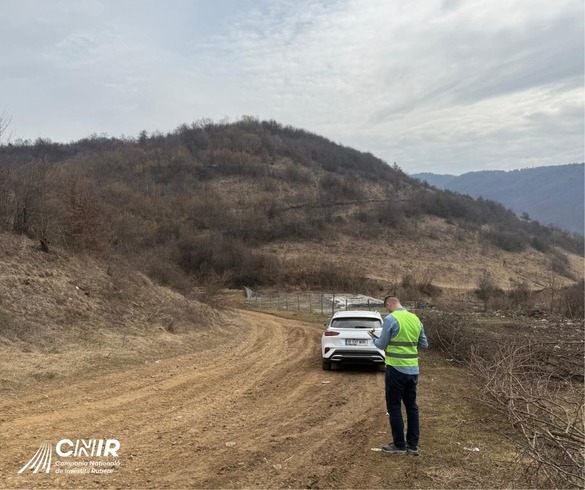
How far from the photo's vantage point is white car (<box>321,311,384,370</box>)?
40.2 feet

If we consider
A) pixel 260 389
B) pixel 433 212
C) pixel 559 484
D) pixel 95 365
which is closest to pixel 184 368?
pixel 95 365

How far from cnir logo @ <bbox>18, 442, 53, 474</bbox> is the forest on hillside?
75.5 feet

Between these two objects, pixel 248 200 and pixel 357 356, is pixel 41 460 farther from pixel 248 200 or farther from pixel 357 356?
pixel 248 200

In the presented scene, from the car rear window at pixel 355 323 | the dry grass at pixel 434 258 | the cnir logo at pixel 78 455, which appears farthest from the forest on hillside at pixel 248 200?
the cnir logo at pixel 78 455

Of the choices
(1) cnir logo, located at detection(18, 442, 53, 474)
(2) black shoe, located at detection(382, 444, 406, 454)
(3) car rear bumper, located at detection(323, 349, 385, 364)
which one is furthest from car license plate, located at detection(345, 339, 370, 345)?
(1) cnir logo, located at detection(18, 442, 53, 474)

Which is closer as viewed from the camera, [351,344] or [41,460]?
[41,460]

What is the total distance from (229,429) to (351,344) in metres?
5.71

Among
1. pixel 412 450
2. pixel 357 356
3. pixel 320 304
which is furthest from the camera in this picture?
pixel 320 304

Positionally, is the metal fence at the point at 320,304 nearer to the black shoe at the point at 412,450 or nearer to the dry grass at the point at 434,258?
the dry grass at the point at 434,258

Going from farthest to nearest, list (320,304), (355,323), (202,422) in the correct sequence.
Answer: (320,304) < (355,323) < (202,422)

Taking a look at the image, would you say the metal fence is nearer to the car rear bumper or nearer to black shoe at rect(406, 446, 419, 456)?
the car rear bumper

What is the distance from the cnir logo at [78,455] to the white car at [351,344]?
22.6 ft

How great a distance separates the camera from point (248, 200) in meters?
81.6

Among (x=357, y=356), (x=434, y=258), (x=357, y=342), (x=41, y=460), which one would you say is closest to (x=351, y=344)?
(x=357, y=342)
